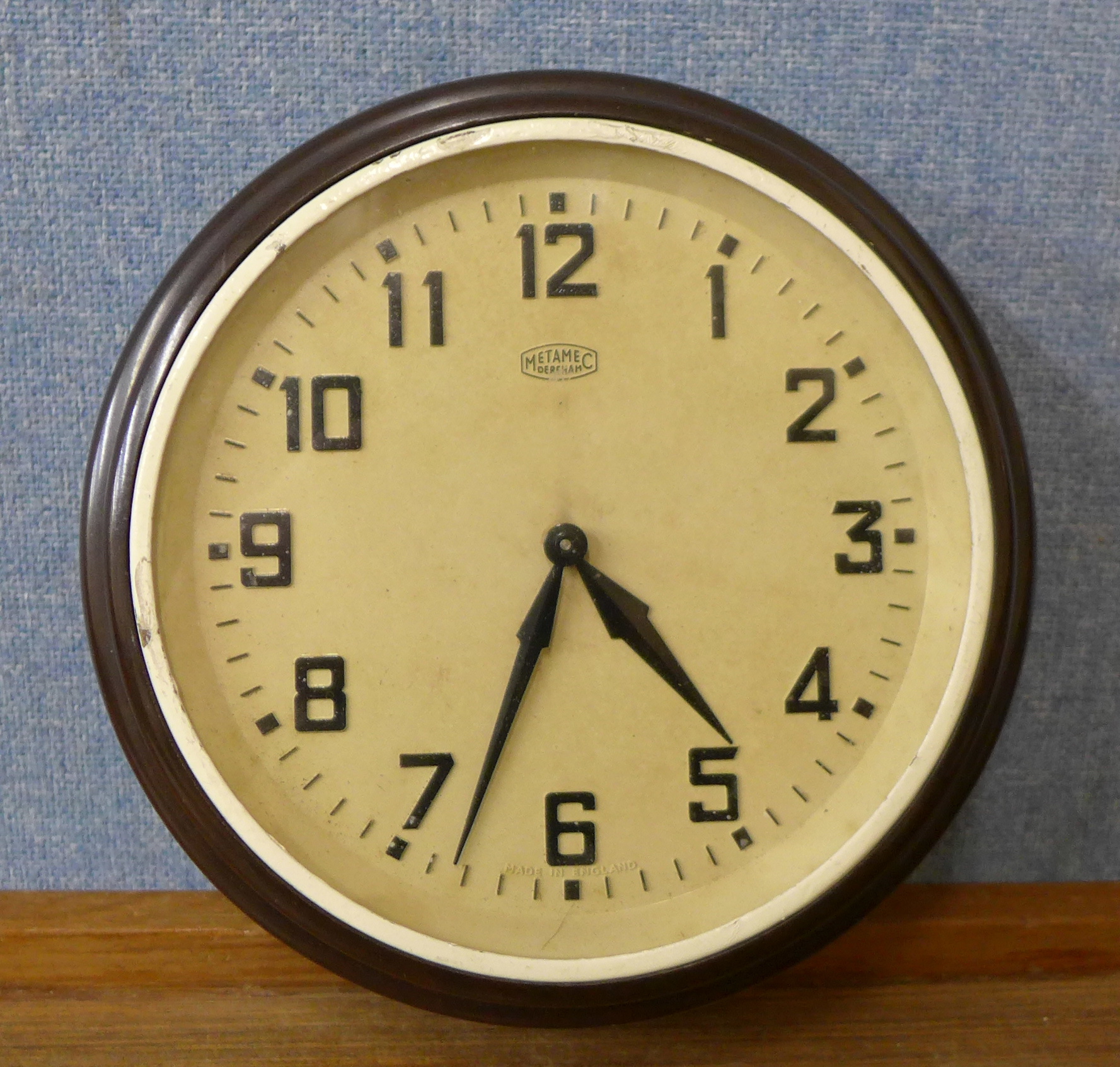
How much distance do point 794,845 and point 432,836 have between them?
22 cm

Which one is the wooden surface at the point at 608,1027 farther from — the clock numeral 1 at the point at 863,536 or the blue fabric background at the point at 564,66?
the clock numeral 1 at the point at 863,536

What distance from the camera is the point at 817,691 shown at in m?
0.61

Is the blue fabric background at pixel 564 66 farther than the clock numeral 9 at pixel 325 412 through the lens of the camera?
Yes

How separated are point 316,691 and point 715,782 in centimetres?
25

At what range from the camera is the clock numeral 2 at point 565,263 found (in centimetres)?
59

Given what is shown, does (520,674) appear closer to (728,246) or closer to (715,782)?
(715,782)

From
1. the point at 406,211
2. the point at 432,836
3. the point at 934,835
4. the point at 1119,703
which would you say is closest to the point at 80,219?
the point at 406,211

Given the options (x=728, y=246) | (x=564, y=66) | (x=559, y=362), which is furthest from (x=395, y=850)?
(x=564, y=66)

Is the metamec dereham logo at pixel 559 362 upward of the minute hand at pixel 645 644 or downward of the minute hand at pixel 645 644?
upward

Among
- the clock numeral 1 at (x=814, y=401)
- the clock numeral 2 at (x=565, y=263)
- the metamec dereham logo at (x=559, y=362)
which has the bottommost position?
the clock numeral 1 at (x=814, y=401)

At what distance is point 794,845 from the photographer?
606 millimetres

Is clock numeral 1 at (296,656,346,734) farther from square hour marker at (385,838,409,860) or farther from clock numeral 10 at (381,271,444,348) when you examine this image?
clock numeral 10 at (381,271,444,348)

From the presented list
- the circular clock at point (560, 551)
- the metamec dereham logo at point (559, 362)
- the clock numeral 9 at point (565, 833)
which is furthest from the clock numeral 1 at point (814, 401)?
the clock numeral 9 at point (565, 833)

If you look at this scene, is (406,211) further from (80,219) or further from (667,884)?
(667,884)
